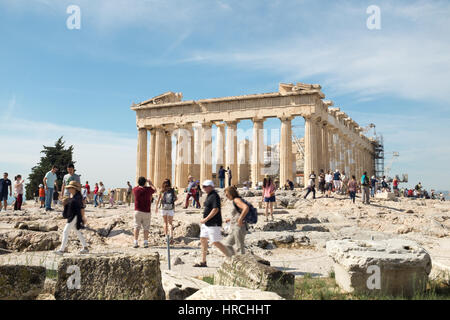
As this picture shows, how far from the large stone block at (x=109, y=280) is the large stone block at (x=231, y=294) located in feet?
2.71

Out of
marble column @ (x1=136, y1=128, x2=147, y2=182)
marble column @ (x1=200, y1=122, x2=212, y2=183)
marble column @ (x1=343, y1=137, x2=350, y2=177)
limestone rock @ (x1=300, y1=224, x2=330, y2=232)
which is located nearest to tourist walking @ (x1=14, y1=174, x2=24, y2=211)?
limestone rock @ (x1=300, y1=224, x2=330, y2=232)

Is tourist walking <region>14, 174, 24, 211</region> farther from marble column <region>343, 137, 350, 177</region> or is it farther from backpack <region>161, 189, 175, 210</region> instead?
marble column <region>343, 137, 350, 177</region>

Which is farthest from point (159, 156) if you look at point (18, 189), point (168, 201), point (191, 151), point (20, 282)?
point (20, 282)

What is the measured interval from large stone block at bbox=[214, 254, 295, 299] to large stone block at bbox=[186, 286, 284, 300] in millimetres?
696

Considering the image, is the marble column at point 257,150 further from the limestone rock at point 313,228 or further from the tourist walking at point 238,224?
the tourist walking at point 238,224

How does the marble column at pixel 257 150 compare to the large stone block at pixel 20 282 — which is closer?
the large stone block at pixel 20 282

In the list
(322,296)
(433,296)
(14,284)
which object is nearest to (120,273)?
(14,284)

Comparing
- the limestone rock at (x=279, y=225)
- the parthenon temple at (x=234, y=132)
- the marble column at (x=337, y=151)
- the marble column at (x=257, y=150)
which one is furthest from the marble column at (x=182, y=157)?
the limestone rock at (x=279, y=225)

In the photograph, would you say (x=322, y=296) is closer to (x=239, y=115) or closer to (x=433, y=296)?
(x=433, y=296)

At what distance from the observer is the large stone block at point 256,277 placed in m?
5.30

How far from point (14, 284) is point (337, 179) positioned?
22.0 metres

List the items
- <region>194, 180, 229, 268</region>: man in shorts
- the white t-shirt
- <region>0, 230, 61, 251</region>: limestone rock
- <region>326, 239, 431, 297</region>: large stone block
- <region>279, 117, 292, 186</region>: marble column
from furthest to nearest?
1. <region>279, 117, 292, 186</region>: marble column
2. the white t-shirt
3. <region>0, 230, 61, 251</region>: limestone rock
4. <region>194, 180, 229, 268</region>: man in shorts
5. <region>326, 239, 431, 297</region>: large stone block

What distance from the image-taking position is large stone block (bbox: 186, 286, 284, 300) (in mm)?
4422

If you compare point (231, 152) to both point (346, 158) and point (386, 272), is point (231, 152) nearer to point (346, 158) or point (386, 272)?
point (346, 158)
